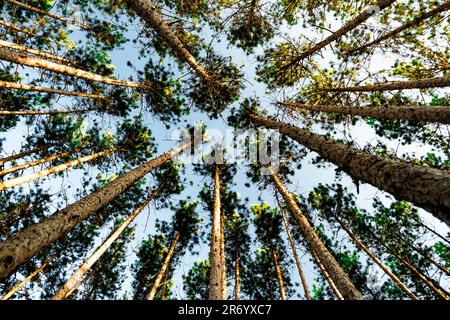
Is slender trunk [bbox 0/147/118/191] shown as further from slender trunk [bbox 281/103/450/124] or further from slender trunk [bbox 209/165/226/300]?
slender trunk [bbox 281/103/450/124]

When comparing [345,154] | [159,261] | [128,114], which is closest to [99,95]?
[128,114]

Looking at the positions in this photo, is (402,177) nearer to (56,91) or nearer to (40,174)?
(40,174)

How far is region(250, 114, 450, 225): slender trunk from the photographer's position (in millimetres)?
2119

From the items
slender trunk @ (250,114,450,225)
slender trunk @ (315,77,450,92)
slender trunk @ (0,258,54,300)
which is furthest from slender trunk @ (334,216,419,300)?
slender trunk @ (0,258,54,300)

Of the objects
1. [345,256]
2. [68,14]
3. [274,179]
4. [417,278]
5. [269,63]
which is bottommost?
[417,278]

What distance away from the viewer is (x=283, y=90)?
9.79 metres

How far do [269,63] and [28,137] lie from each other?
36.5 feet

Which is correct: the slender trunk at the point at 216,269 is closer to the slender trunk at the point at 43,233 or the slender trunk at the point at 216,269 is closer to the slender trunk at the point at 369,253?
the slender trunk at the point at 43,233

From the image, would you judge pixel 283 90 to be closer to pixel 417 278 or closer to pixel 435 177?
pixel 435 177

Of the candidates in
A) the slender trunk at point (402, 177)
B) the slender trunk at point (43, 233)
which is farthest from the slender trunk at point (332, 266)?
the slender trunk at point (43, 233)

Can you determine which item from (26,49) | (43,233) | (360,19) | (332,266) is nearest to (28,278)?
(26,49)

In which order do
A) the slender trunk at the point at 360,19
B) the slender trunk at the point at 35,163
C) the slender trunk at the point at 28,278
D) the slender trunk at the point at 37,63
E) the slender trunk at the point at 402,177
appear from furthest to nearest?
the slender trunk at the point at 28,278
the slender trunk at the point at 35,163
the slender trunk at the point at 360,19
the slender trunk at the point at 37,63
the slender trunk at the point at 402,177

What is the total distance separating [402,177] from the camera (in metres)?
2.59

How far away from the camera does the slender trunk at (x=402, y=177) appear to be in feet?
6.95
